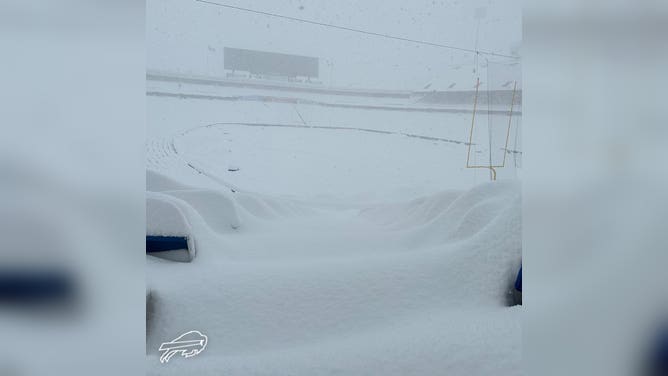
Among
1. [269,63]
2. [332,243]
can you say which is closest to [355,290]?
[332,243]

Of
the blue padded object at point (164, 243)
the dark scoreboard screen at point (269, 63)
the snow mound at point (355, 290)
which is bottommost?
the snow mound at point (355, 290)

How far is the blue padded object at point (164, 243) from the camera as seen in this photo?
97 cm

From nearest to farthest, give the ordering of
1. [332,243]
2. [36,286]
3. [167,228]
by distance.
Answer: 1. [36,286]
2. [167,228]
3. [332,243]

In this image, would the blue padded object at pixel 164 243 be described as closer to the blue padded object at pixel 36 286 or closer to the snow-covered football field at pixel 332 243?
the snow-covered football field at pixel 332 243

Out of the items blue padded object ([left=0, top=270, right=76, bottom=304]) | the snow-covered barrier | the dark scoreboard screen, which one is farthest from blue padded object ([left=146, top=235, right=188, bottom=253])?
the dark scoreboard screen

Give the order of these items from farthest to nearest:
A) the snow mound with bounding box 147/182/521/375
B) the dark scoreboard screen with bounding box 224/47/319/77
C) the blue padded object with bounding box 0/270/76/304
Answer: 1. the dark scoreboard screen with bounding box 224/47/319/77
2. the snow mound with bounding box 147/182/521/375
3. the blue padded object with bounding box 0/270/76/304

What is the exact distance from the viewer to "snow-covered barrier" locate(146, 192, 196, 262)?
0.96 metres

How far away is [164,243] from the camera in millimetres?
980

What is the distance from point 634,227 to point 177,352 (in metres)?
1.06

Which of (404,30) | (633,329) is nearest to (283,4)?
(404,30)

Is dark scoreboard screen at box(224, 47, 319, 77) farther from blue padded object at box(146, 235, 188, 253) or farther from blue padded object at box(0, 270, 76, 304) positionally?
blue padded object at box(0, 270, 76, 304)

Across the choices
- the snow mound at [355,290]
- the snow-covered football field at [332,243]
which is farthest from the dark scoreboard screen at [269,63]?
the snow mound at [355,290]

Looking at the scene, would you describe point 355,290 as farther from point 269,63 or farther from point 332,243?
point 269,63

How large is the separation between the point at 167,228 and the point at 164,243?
0.13 feet
